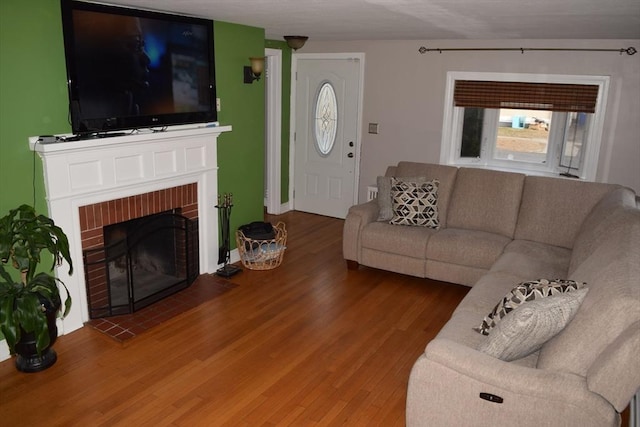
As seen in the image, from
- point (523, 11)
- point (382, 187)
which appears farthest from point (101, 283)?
point (523, 11)

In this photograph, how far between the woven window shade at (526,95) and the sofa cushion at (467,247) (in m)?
1.68

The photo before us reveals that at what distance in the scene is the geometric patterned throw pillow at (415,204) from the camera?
15.3 feet

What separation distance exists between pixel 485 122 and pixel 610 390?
4195 millimetres

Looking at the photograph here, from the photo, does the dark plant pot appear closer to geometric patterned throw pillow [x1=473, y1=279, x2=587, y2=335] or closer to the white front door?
geometric patterned throw pillow [x1=473, y1=279, x2=587, y2=335]

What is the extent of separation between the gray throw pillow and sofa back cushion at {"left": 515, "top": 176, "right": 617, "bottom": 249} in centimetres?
97

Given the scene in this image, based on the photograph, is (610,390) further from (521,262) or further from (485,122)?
(485,122)

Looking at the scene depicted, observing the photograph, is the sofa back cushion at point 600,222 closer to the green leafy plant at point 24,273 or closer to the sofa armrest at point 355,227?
the sofa armrest at point 355,227

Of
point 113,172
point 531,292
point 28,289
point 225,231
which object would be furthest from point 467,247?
point 28,289

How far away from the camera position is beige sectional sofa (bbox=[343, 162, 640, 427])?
2.06m

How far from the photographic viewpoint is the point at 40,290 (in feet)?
10.0

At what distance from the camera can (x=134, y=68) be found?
3.65 m

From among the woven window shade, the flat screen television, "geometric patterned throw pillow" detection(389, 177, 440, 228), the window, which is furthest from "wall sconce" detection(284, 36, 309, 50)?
"geometric patterned throw pillow" detection(389, 177, 440, 228)

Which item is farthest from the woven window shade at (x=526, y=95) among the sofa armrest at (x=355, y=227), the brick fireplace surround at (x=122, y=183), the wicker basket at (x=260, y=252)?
the brick fireplace surround at (x=122, y=183)

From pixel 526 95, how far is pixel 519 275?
253 cm
